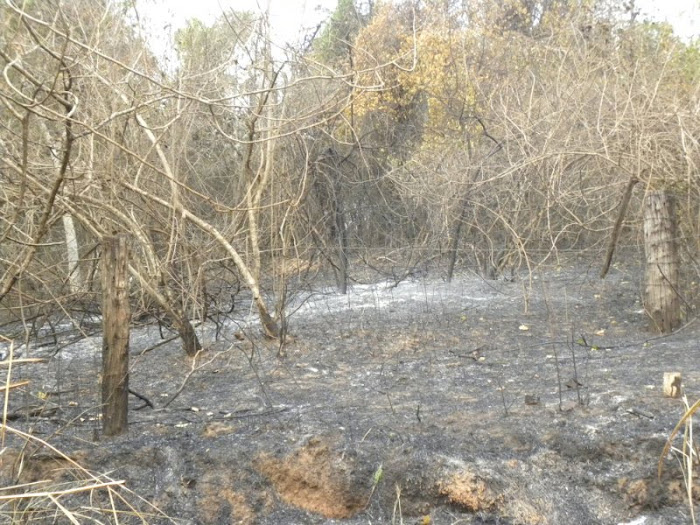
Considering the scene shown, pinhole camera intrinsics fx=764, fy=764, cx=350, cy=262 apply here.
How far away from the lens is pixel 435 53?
54.5ft

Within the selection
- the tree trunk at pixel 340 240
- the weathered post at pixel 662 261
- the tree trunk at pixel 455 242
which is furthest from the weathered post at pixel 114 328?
the tree trunk at pixel 455 242

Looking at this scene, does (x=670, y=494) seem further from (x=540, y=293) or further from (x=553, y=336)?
(x=540, y=293)

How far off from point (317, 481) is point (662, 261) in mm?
4165

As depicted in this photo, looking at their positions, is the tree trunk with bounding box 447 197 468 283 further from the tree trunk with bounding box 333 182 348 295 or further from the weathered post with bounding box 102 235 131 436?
the weathered post with bounding box 102 235 131 436

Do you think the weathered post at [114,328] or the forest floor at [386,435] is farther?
the weathered post at [114,328]

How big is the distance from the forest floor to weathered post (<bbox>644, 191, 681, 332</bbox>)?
0.68 ft

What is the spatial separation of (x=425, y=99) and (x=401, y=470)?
1452cm

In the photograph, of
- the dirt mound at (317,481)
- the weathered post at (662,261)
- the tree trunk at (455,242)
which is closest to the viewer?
the dirt mound at (317,481)

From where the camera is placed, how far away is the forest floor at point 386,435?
390cm

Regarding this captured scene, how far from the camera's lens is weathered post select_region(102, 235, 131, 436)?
415 cm

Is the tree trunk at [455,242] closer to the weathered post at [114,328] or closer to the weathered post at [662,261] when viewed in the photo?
the weathered post at [662,261]

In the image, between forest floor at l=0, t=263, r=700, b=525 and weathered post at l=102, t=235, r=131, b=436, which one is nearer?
forest floor at l=0, t=263, r=700, b=525

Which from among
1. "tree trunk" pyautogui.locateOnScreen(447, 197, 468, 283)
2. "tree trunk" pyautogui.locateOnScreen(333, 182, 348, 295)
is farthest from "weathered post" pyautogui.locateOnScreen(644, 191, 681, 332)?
"tree trunk" pyautogui.locateOnScreen(333, 182, 348, 295)

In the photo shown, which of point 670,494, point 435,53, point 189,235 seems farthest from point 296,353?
point 435,53
